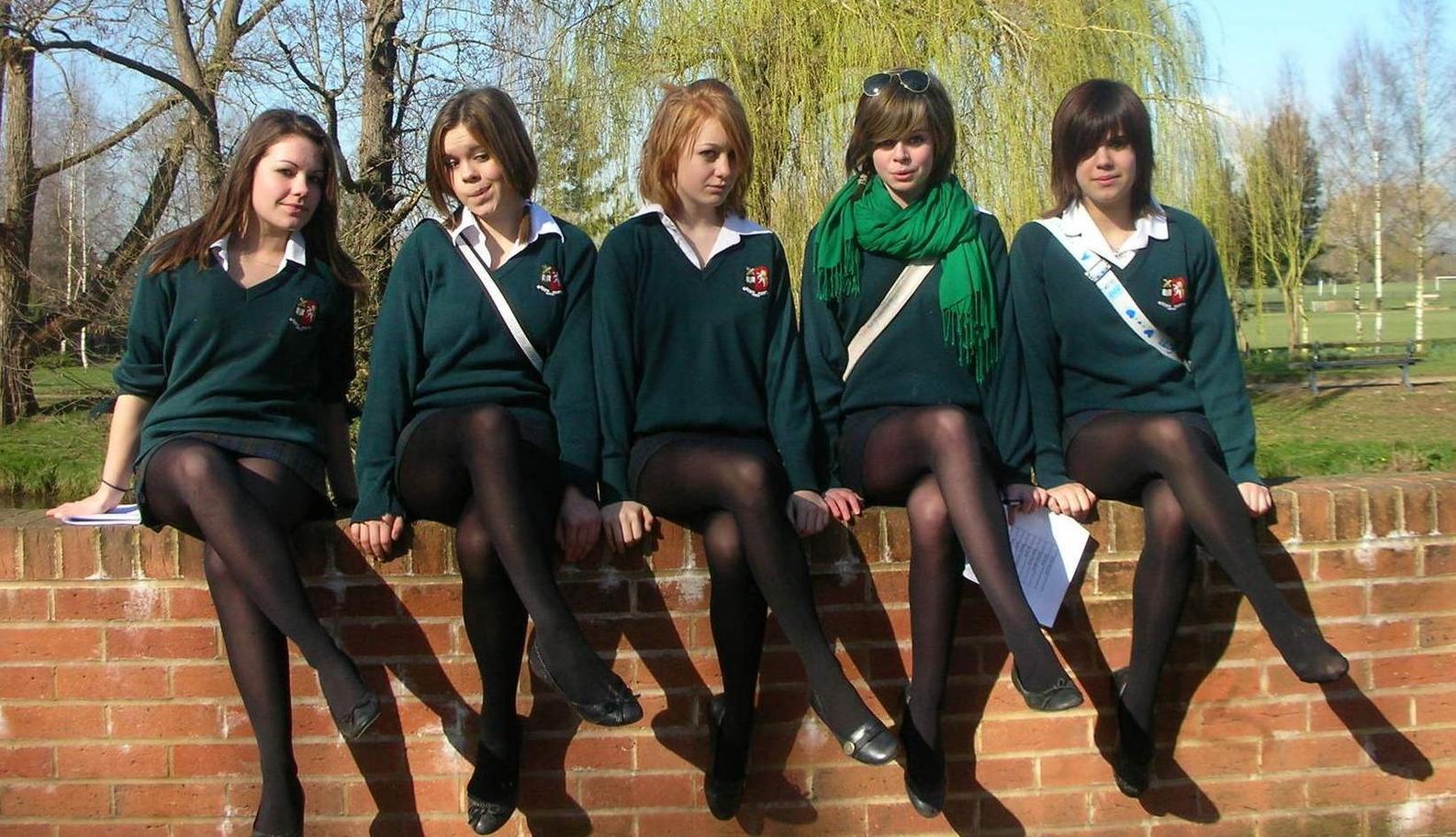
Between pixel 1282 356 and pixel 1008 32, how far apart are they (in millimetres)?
25119

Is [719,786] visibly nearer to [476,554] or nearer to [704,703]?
[704,703]

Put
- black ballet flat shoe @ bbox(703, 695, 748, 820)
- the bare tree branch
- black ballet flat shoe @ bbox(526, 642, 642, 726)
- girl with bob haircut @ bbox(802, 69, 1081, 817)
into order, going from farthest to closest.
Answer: the bare tree branch
girl with bob haircut @ bbox(802, 69, 1081, 817)
black ballet flat shoe @ bbox(703, 695, 748, 820)
black ballet flat shoe @ bbox(526, 642, 642, 726)

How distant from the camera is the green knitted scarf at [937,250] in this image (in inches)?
134

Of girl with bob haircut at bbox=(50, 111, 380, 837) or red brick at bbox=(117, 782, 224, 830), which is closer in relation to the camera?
girl with bob haircut at bbox=(50, 111, 380, 837)

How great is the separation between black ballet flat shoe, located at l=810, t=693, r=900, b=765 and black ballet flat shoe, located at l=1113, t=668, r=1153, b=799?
0.70 metres

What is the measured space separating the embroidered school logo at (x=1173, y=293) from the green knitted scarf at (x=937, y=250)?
44cm

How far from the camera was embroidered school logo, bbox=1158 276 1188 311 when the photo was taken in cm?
351

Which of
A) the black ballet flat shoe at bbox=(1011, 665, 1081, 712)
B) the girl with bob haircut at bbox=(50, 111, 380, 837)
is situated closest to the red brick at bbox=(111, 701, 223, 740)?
the girl with bob haircut at bbox=(50, 111, 380, 837)

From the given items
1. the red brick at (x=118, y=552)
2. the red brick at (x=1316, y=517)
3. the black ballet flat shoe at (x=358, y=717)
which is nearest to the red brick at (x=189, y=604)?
the red brick at (x=118, y=552)

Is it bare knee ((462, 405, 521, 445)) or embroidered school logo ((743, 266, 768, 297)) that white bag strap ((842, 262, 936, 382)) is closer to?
embroidered school logo ((743, 266, 768, 297))

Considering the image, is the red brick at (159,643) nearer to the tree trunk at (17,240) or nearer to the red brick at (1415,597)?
the red brick at (1415,597)

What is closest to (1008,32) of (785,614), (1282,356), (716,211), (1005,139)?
A: (1005,139)

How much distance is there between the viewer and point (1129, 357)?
3510mm

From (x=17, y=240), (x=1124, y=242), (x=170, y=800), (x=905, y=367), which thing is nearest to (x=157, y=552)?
(x=170, y=800)
